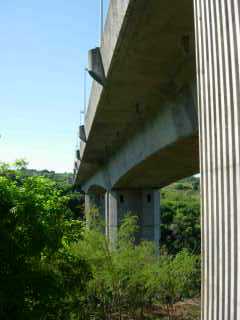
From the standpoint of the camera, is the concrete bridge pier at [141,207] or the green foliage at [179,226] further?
the green foliage at [179,226]

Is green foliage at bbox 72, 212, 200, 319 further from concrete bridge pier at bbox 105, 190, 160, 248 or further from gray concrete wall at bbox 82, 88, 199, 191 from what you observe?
concrete bridge pier at bbox 105, 190, 160, 248

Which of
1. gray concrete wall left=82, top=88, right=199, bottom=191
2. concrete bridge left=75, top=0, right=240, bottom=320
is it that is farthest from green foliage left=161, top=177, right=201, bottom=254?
concrete bridge left=75, top=0, right=240, bottom=320

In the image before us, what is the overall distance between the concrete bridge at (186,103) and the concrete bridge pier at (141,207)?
6.12 metres

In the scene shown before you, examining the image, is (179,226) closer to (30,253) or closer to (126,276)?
(126,276)

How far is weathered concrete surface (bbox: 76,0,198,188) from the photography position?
20.3 ft

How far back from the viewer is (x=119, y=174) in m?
19.1

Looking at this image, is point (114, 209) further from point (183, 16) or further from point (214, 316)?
point (214, 316)

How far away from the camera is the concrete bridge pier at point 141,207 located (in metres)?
22.6

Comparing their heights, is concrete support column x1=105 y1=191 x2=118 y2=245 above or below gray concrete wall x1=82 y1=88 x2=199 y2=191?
below

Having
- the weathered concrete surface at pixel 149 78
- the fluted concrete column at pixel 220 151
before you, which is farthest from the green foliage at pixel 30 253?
the fluted concrete column at pixel 220 151

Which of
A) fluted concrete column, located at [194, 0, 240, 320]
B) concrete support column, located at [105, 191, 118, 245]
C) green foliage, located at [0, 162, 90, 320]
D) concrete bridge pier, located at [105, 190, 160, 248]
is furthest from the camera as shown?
concrete bridge pier, located at [105, 190, 160, 248]

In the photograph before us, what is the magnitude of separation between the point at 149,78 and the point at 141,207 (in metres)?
15.2

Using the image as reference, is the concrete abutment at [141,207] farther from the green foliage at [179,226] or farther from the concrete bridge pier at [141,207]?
the green foliage at [179,226]

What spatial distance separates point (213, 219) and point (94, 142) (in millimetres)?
14029
